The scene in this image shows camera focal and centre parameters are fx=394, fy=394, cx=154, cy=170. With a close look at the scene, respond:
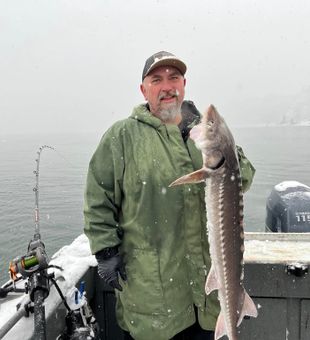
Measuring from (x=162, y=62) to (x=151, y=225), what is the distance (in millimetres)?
1086

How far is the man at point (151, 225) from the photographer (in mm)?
2479

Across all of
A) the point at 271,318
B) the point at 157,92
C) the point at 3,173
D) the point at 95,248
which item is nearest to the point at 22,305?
the point at 95,248

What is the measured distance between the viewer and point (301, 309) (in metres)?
3.29

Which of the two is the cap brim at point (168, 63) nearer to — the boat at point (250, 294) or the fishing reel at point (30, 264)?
the fishing reel at point (30, 264)

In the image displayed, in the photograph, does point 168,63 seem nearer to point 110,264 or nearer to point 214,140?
point 214,140

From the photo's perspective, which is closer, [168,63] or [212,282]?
[212,282]

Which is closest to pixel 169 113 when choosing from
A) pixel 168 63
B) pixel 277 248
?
pixel 168 63

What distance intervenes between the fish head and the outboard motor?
3676mm

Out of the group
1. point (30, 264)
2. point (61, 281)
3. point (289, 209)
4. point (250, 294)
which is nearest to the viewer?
point (30, 264)

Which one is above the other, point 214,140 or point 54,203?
point 214,140

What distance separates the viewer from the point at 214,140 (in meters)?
2.00

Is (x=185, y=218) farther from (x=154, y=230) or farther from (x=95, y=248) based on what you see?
(x=95, y=248)

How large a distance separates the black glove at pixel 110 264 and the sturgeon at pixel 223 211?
58 centimetres

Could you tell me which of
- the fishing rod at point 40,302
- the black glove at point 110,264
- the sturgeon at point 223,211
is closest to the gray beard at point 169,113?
the sturgeon at point 223,211
